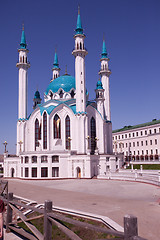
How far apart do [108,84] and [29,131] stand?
2485cm

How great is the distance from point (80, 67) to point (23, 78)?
51.1 feet

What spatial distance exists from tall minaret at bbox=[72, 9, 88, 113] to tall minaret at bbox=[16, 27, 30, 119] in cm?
1379

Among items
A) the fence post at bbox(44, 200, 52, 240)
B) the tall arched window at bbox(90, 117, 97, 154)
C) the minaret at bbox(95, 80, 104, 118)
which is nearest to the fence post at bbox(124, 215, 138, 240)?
the fence post at bbox(44, 200, 52, 240)

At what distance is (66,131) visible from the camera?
5262cm

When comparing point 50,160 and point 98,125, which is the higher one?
point 98,125

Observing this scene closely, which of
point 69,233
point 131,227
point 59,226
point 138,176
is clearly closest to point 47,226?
point 59,226

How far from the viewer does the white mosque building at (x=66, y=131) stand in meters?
45.7

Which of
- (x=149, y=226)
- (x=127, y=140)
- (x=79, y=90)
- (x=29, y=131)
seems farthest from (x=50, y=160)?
(x=127, y=140)

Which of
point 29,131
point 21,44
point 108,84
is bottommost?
point 29,131

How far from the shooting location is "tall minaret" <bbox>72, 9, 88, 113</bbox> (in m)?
50.7

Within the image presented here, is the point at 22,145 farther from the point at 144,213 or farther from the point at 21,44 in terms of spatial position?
the point at 144,213

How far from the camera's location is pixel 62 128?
2073 inches

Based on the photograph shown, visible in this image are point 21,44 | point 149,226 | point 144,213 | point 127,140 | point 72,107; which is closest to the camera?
point 149,226

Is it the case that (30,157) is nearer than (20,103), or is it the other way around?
(30,157)
